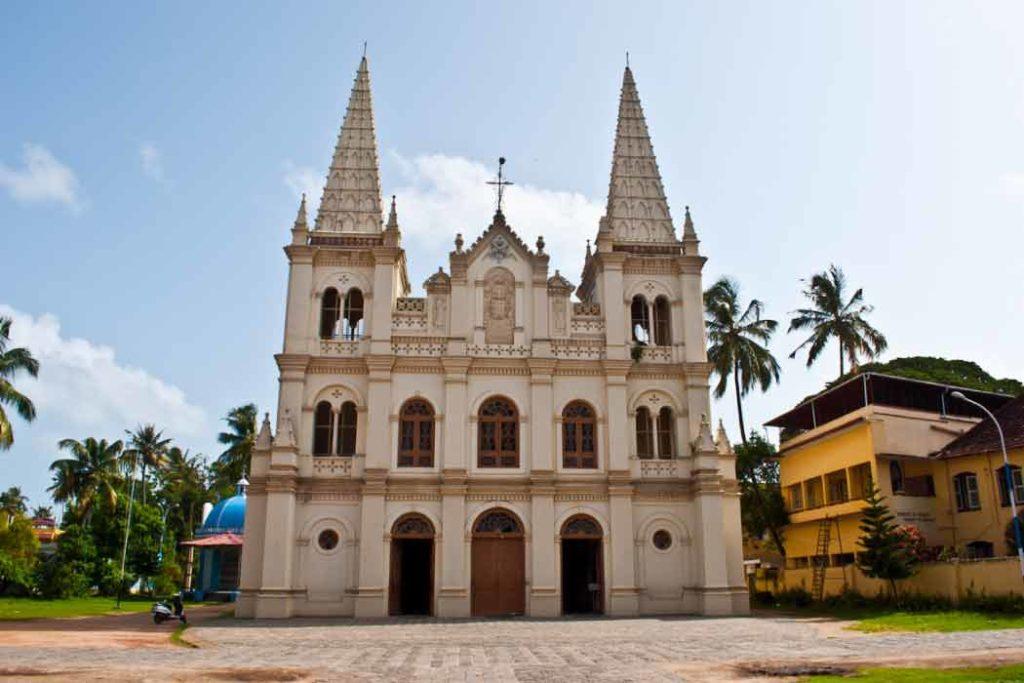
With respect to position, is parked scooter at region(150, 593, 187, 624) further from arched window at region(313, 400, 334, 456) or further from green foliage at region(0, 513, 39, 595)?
green foliage at region(0, 513, 39, 595)

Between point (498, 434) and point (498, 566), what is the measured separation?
4.69m

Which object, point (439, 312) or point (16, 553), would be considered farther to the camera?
point (16, 553)

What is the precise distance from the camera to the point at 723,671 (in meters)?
14.0

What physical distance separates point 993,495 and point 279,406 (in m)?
25.8

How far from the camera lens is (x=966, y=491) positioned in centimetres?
3306

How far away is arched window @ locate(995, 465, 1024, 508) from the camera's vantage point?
30422mm

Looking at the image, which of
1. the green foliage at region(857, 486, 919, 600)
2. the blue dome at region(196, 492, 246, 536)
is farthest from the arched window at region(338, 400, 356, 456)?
the green foliage at region(857, 486, 919, 600)

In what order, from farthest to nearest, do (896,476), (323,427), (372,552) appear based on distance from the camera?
(896,476)
(323,427)
(372,552)

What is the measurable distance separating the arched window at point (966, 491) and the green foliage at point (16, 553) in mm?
43508

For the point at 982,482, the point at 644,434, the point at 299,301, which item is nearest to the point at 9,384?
the point at 299,301

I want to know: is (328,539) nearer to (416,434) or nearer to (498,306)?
(416,434)

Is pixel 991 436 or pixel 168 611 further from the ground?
pixel 991 436

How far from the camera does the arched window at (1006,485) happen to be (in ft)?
99.8

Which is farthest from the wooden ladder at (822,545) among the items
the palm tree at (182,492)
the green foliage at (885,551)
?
the palm tree at (182,492)
